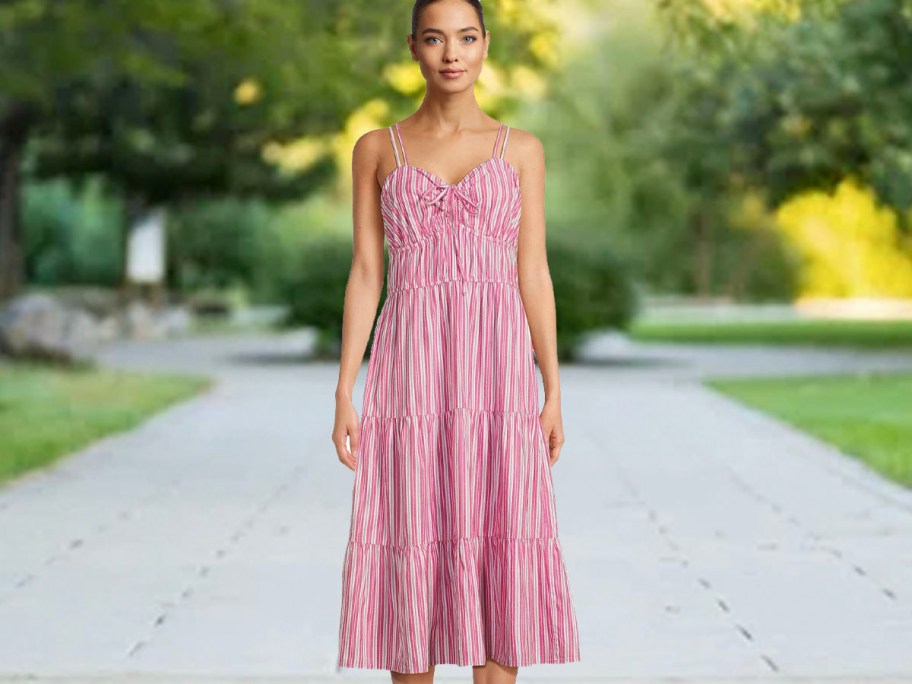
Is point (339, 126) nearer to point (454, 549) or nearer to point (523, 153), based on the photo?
point (523, 153)

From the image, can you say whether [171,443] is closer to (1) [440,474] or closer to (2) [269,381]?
(2) [269,381]

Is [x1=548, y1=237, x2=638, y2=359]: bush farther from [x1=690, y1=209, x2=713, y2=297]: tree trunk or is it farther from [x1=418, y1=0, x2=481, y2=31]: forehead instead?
[x1=690, y1=209, x2=713, y2=297]: tree trunk

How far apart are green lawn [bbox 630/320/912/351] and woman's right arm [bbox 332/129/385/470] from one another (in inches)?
1016

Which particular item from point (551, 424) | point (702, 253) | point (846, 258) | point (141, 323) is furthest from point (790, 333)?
point (551, 424)

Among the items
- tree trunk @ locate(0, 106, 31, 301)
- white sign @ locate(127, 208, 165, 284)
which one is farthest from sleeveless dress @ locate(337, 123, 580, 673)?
white sign @ locate(127, 208, 165, 284)

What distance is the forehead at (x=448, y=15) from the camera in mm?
4398

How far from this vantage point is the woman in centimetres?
445

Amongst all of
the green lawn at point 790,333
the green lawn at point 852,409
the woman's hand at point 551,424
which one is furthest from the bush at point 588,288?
the woman's hand at point 551,424

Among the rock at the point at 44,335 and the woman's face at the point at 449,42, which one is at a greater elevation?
the woman's face at the point at 449,42

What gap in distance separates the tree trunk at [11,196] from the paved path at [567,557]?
44.9ft

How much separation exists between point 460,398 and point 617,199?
2883 centimetres

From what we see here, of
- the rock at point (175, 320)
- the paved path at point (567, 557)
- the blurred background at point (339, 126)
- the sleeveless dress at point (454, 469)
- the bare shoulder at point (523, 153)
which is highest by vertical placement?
the blurred background at point (339, 126)

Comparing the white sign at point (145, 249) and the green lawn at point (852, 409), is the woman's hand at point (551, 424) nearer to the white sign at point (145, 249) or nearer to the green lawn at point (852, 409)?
the green lawn at point (852, 409)

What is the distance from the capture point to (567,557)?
8281 mm
